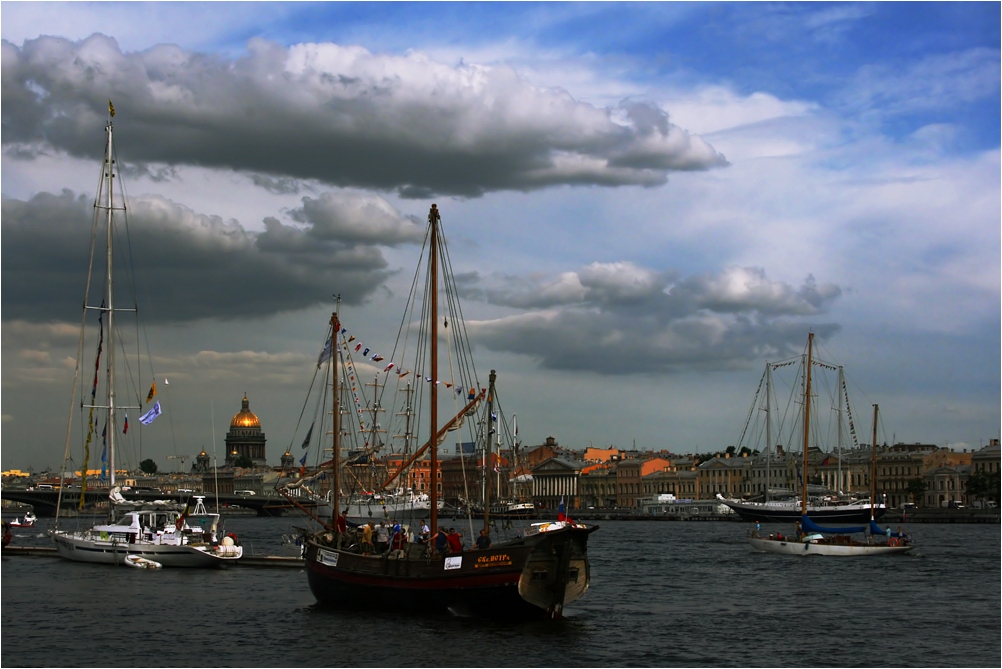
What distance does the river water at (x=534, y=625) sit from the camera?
100 feet

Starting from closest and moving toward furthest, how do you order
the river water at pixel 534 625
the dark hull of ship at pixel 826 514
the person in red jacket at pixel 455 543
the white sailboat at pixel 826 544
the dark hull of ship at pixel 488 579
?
1. the river water at pixel 534 625
2. the dark hull of ship at pixel 488 579
3. the person in red jacket at pixel 455 543
4. the white sailboat at pixel 826 544
5. the dark hull of ship at pixel 826 514

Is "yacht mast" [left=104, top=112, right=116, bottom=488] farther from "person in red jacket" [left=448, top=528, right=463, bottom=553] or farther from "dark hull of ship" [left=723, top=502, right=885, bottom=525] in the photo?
"dark hull of ship" [left=723, top=502, right=885, bottom=525]

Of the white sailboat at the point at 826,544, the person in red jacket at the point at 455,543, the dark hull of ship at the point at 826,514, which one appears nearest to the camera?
the person in red jacket at the point at 455,543

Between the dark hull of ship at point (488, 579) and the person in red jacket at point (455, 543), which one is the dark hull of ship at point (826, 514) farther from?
the person in red jacket at point (455, 543)

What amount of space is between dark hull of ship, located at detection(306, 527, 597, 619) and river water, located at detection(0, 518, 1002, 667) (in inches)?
19.5

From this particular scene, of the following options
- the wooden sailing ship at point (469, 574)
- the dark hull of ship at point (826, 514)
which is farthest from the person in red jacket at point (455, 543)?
the dark hull of ship at point (826, 514)

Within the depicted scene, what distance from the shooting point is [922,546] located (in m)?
87.9

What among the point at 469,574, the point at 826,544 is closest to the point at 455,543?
the point at 469,574

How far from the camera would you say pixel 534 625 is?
34.2 meters

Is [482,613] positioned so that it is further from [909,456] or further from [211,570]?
[909,456]

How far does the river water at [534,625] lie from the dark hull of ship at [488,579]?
0.50 metres

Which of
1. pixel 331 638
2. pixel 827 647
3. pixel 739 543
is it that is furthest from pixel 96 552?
pixel 739 543

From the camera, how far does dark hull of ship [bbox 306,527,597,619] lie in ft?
110

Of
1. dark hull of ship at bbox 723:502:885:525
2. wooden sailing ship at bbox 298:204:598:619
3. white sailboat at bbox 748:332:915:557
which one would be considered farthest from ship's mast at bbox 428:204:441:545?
dark hull of ship at bbox 723:502:885:525
